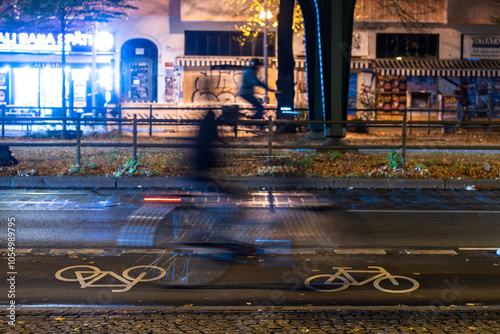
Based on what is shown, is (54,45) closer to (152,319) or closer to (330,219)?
(330,219)

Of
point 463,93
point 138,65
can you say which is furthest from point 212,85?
point 463,93

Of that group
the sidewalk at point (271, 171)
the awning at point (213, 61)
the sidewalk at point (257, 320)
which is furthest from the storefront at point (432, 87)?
the sidewalk at point (257, 320)

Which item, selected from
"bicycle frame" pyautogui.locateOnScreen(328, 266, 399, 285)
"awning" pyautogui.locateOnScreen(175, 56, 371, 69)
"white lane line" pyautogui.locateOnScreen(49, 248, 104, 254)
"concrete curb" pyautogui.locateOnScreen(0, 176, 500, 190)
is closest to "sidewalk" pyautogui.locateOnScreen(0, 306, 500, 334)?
"bicycle frame" pyautogui.locateOnScreen(328, 266, 399, 285)

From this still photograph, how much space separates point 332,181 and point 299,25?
20063 mm

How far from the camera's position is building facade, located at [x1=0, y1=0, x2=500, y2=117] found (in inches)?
1393

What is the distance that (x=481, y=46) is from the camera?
35969 millimetres

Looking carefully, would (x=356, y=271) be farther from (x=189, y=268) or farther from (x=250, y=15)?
(x=250, y=15)

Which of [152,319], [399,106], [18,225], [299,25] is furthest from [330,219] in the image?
[399,106]

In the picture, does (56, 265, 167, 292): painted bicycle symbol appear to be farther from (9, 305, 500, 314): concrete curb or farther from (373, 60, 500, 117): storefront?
(373, 60, 500, 117): storefront

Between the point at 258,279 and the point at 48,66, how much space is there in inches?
1317

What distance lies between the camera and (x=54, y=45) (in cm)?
3584

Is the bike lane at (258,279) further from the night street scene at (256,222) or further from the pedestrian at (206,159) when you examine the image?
the pedestrian at (206,159)

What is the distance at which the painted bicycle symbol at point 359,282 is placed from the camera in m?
5.98

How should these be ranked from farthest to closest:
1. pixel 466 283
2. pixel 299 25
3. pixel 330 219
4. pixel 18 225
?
pixel 299 25 → pixel 330 219 → pixel 18 225 → pixel 466 283
